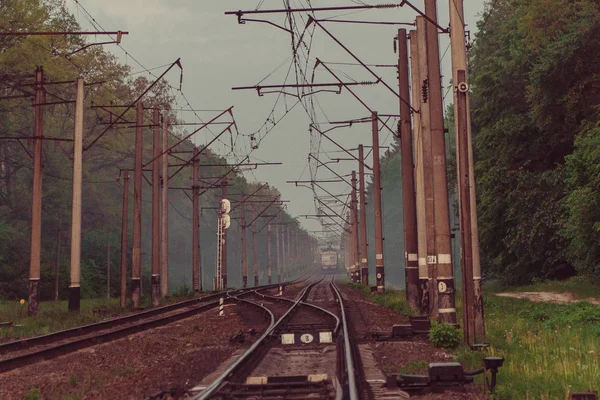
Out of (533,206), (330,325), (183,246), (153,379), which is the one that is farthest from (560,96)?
(183,246)

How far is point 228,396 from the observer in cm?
883

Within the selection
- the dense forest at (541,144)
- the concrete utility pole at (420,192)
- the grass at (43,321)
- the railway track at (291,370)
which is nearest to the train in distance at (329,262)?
the dense forest at (541,144)

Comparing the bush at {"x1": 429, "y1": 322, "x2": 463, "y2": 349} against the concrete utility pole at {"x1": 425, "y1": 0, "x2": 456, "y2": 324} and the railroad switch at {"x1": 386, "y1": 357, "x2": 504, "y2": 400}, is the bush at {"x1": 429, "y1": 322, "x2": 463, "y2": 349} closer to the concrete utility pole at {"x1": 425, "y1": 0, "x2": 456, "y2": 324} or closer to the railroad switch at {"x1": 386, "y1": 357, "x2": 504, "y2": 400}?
the concrete utility pole at {"x1": 425, "y1": 0, "x2": 456, "y2": 324}

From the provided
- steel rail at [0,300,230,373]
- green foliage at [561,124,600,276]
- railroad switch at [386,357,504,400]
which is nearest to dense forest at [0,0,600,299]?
green foliage at [561,124,600,276]

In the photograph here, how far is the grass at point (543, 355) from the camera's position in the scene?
28.8 ft

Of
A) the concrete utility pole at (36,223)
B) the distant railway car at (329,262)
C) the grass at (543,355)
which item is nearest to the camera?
the grass at (543,355)

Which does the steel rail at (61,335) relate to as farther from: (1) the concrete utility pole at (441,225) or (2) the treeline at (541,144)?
(2) the treeline at (541,144)

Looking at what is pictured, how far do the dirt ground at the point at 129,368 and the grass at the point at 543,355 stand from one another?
12.6ft

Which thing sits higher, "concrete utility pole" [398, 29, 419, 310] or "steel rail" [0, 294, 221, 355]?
"concrete utility pole" [398, 29, 419, 310]

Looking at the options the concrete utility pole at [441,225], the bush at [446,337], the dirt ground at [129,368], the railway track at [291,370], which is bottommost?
the dirt ground at [129,368]

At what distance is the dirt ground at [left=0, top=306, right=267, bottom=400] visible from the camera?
10305 mm

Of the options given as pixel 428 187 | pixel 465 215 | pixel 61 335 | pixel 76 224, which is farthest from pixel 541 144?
pixel 61 335

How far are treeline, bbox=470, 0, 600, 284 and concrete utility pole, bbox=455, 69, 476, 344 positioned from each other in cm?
1492

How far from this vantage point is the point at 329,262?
125562 millimetres
